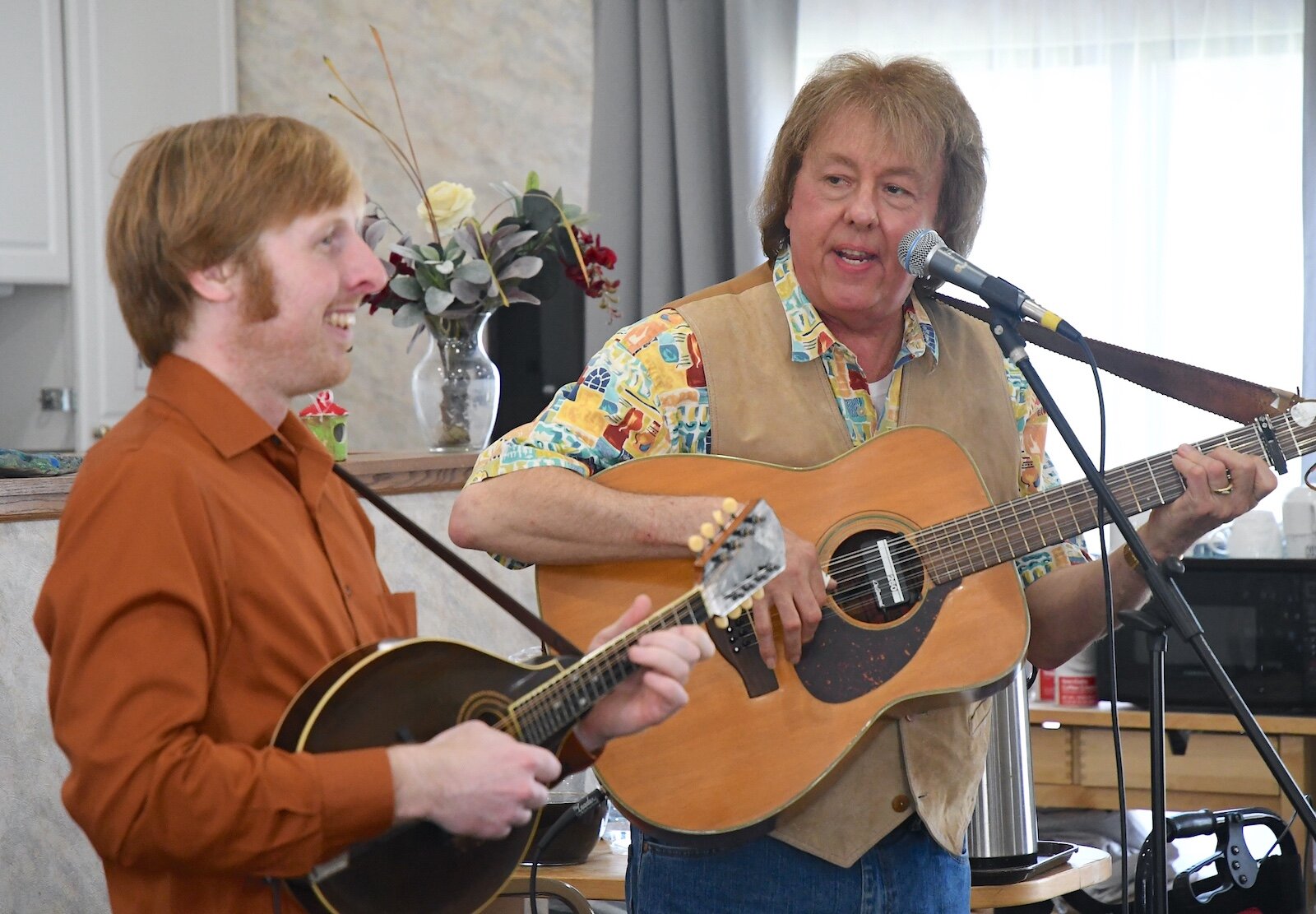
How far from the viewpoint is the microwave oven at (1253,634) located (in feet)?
9.77

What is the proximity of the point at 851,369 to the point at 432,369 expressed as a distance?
1.43 m

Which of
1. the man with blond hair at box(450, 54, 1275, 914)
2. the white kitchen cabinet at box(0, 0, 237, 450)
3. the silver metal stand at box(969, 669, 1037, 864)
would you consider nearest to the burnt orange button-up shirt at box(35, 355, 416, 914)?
the man with blond hair at box(450, 54, 1275, 914)

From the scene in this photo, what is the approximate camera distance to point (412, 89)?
4113 millimetres

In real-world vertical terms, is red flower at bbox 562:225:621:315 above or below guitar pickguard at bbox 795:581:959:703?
above

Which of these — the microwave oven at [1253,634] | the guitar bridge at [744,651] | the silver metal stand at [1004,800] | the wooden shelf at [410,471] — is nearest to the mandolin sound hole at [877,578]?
the guitar bridge at [744,651]

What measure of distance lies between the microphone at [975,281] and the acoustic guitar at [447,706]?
380 mm

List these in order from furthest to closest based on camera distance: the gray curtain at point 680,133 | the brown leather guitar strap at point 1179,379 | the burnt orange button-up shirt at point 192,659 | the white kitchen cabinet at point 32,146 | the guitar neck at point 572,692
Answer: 1. the white kitchen cabinet at point 32,146
2. the gray curtain at point 680,133
3. the brown leather guitar strap at point 1179,379
4. the guitar neck at point 572,692
5. the burnt orange button-up shirt at point 192,659

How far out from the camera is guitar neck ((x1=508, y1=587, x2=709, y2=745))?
1.27 m

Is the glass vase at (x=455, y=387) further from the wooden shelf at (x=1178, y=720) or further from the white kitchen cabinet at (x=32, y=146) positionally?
the white kitchen cabinet at (x=32, y=146)

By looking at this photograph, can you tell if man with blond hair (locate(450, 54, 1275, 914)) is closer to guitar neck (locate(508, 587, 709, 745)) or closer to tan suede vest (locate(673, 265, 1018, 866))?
tan suede vest (locate(673, 265, 1018, 866))

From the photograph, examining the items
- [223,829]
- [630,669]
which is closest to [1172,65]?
[630,669]

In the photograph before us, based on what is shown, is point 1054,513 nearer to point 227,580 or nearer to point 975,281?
point 975,281

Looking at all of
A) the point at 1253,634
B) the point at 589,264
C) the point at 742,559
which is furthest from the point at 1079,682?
the point at 742,559

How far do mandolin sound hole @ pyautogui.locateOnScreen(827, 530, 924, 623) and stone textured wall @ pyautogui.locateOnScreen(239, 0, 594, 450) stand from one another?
2.56 metres
